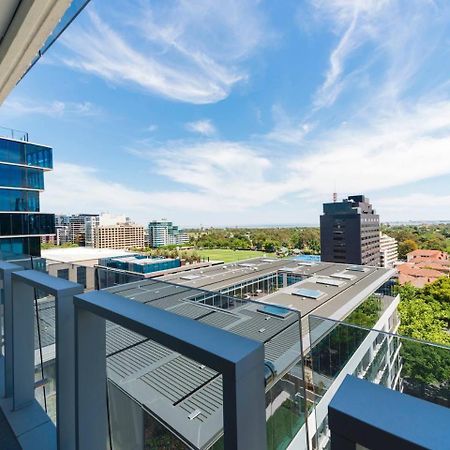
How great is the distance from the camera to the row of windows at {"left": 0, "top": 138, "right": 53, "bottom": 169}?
38.3ft

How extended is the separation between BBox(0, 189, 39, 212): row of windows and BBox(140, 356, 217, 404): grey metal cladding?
14.3m

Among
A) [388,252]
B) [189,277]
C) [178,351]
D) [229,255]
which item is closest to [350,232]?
[388,252]

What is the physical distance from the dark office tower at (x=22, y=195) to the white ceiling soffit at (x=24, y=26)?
1270 cm

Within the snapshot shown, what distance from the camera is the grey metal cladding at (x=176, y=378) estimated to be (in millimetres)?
735

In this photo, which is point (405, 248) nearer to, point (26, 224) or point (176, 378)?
point (26, 224)

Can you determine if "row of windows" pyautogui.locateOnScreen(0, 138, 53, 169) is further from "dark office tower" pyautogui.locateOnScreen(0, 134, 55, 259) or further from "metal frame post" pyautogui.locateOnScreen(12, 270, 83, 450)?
"metal frame post" pyautogui.locateOnScreen(12, 270, 83, 450)

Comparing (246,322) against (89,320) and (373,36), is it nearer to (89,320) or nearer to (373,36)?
(89,320)

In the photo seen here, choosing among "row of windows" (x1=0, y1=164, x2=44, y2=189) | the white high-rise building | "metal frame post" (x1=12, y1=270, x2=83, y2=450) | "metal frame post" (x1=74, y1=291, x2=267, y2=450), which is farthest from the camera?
the white high-rise building

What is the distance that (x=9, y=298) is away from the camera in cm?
148

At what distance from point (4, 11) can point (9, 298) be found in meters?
1.53

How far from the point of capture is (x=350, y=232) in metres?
38.3

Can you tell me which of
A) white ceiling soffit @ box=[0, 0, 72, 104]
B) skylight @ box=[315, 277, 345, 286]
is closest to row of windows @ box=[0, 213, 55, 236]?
white ceiling soffit @ box=[0, 0, 72, 104]

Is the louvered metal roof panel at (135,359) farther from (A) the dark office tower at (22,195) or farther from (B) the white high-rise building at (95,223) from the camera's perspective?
(B) the white high-rise building at (95,223)

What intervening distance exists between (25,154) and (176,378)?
1521 centimetres
